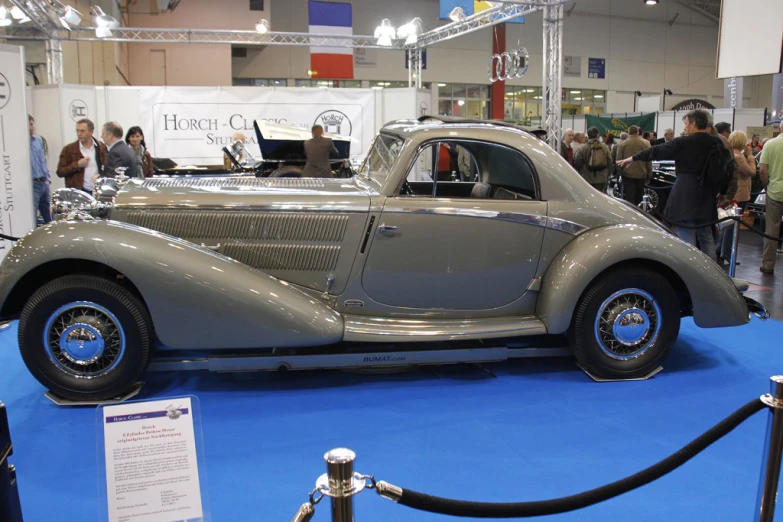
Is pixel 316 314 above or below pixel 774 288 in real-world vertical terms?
above

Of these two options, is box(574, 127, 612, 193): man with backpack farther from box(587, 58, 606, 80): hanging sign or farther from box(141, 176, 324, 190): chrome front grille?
box(587, 58, 606, 80): hanging sign

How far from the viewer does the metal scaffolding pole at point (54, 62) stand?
12047 millimetres

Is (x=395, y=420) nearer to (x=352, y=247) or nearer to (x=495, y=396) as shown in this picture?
(x=495, y=396)

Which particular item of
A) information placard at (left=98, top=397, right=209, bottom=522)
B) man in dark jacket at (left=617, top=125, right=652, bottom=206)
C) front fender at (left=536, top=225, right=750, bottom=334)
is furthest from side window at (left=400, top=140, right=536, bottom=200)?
man in dark jacket at (left=617, top=125, right=652, bottom=206)

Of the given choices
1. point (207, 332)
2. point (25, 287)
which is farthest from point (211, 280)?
point (25, 287)

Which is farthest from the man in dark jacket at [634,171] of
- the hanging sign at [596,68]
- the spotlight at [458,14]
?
the hanging sign at [596,68]

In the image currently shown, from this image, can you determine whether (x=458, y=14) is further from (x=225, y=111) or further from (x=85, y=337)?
(x=85, y=337)

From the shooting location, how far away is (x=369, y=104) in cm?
1322

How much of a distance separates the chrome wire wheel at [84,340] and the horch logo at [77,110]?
9340 millimetres

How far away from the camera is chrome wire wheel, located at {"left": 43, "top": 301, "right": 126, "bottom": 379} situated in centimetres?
352

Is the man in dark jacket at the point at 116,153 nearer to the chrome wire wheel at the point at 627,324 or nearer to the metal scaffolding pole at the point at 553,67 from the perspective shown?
the chrome wire wheel at the point at 627,324

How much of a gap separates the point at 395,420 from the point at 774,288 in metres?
5.55

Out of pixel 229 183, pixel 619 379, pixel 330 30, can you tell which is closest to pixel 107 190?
pixel 229 183

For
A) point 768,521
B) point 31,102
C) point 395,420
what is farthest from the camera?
point 31,102
